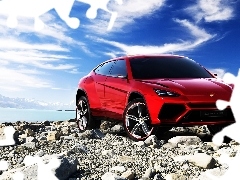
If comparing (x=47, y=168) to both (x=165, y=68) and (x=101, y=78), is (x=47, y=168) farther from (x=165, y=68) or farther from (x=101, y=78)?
(x=101, y=78)

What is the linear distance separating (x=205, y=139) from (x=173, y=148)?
5.83ft

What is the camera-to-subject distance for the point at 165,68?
8.63m

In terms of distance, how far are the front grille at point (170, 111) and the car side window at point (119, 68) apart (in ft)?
4.60

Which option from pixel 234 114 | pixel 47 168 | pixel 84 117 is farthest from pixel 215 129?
pixel 47 168

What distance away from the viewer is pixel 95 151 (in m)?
6.57

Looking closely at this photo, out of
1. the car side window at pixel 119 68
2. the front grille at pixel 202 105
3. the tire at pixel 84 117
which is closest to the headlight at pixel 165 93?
the front grille at pixel 202 105

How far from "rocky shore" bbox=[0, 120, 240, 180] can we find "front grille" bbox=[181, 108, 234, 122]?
345 mm

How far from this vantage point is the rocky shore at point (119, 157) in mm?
5023

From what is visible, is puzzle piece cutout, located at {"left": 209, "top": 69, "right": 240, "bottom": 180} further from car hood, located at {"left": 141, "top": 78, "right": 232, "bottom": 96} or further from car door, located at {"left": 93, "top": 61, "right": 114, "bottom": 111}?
car door, located at {"left": 93, "top": 61, "right": 114, "bottom": 111}

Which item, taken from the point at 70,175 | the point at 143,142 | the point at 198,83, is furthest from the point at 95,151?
the point at 198,83

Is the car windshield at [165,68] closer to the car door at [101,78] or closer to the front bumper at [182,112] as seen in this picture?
the car door at [101,78]

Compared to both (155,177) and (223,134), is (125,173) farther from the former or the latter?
(223,134)

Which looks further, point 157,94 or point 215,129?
point 215,129

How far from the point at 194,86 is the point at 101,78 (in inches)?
95.4
